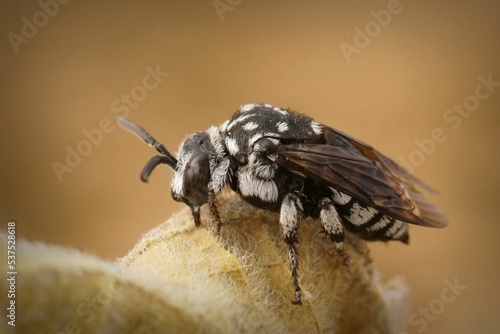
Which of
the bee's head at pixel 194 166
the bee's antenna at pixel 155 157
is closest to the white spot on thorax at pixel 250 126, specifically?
the bee's head at pixel 194 166

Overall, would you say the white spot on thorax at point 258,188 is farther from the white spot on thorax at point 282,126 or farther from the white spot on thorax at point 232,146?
the white spot on thorax at point 282,126

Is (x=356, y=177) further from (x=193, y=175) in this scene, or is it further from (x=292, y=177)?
(x=193, y=175)

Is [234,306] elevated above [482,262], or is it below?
below

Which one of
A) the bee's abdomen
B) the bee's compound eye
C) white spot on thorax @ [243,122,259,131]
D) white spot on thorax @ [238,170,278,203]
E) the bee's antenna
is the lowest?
the bee's antenna

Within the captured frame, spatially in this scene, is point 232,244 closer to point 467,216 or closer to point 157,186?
point 157,186

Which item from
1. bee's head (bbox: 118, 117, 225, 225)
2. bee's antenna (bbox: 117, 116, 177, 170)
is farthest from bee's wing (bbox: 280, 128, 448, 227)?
bee's antenna (bbox: 117, 116, 177, 170)

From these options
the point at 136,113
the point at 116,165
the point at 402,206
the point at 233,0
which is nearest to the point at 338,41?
the point at 233,0

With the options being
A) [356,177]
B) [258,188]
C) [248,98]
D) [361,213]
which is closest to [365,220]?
[361,213]

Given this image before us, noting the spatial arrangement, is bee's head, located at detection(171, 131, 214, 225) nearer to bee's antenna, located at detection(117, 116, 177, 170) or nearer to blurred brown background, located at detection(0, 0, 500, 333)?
bee's antenna, located at detection(117, 116, 177, 170)
